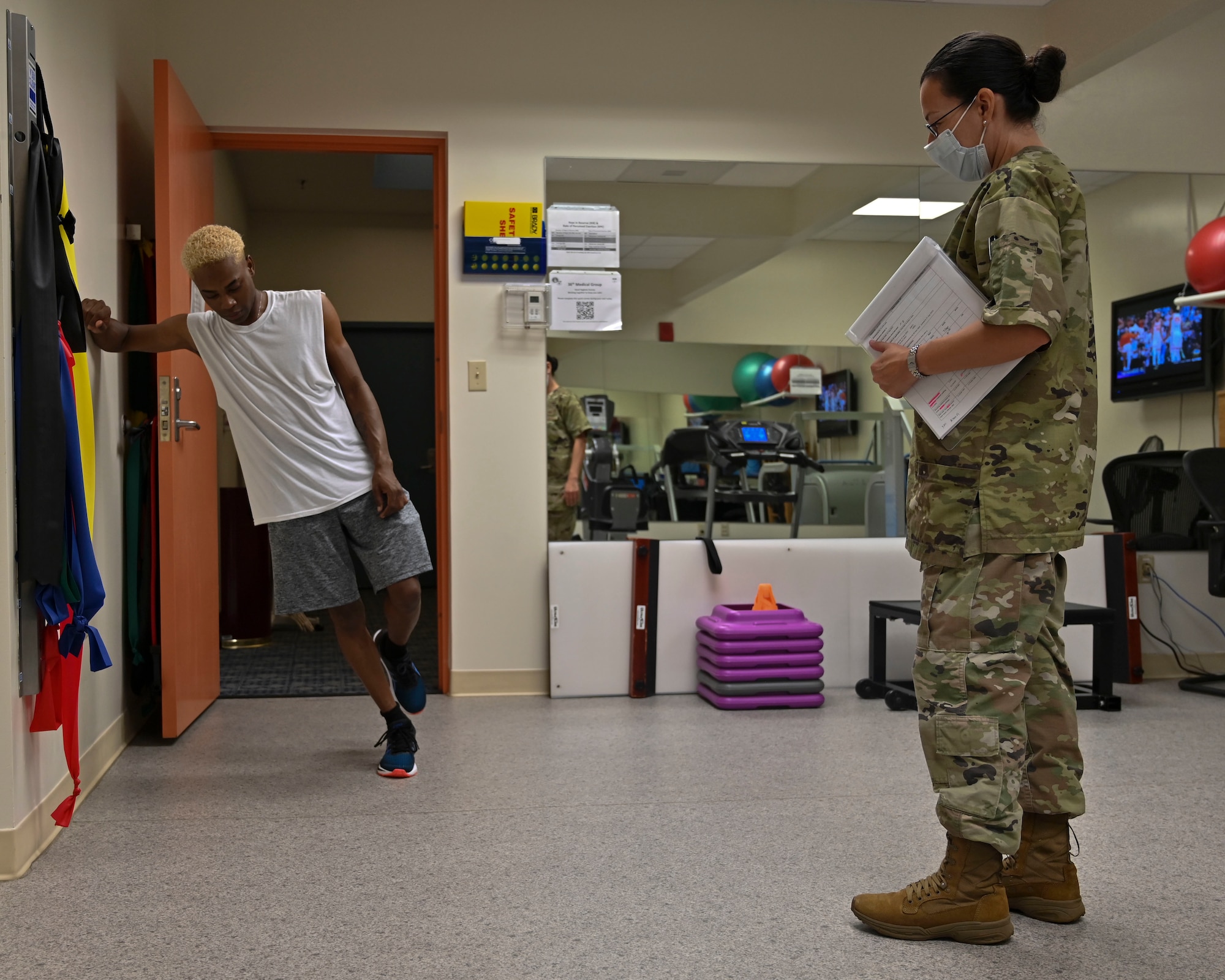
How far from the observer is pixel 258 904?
6.51 feet

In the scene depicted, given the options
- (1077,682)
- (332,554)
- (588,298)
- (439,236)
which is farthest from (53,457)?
(1077,682)

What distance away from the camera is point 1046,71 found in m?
1.79

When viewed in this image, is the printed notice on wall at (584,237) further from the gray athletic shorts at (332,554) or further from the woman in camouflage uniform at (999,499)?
the woman in camouflage uniform at (999,499)

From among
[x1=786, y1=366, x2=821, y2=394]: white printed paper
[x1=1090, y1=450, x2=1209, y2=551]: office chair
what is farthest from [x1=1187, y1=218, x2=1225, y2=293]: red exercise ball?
[x1=786, y1=366, x2=821, y2=394]: white printed paper

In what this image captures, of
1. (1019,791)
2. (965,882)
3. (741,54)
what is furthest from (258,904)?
(741,54)

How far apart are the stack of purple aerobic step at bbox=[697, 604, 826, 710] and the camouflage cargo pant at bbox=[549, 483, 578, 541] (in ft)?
2.21

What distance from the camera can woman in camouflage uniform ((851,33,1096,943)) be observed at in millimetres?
1727

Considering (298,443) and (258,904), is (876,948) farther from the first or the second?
(298,443)

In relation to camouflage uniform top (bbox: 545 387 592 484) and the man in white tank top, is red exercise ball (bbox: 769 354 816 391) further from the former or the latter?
the man in white tank top

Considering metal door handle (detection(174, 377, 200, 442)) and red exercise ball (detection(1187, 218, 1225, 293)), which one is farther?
red exercise ball (detection(1187, 218, 1225, 293))

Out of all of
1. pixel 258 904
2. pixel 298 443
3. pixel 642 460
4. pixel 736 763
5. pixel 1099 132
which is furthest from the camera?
pixel 1099 132

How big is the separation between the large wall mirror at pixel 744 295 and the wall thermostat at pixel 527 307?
0.29 feet

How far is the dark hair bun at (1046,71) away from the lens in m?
1.77

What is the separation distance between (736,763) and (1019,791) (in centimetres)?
127
